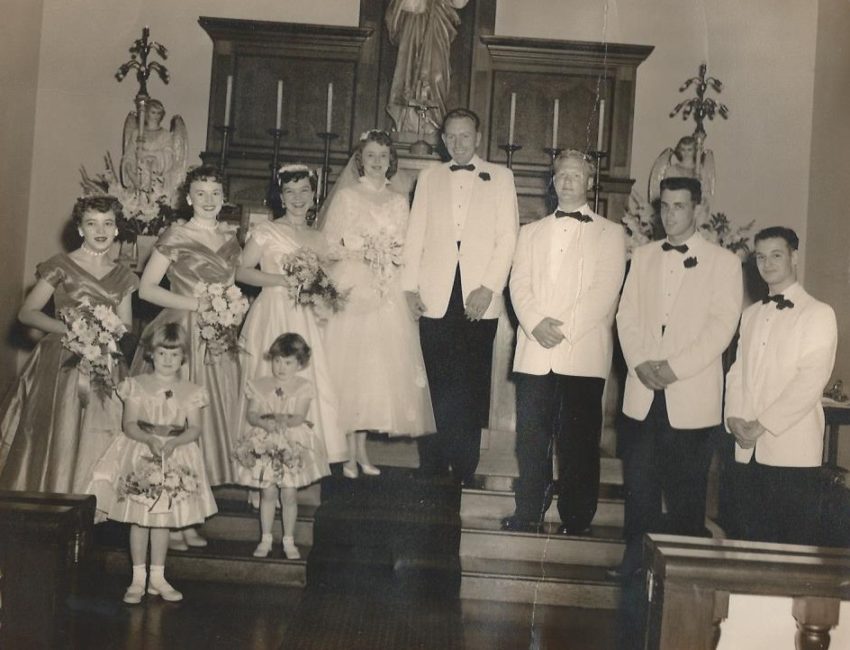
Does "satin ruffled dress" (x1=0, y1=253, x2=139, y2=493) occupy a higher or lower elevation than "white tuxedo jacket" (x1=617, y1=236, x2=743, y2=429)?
lower

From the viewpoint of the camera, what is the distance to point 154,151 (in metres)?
6.05

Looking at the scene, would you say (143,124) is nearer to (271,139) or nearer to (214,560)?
(271,139)

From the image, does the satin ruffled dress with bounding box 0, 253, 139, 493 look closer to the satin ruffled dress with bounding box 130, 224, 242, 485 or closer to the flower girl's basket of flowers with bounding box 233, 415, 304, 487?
the satin ruffled dress with bounding box 130, 224, 242, 485

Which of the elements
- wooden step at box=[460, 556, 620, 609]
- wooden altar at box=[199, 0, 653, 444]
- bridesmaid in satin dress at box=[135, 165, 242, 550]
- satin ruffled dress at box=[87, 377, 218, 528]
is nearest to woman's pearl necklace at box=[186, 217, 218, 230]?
bridesmaid in satin dress at box=[135, 165, 242, 550]

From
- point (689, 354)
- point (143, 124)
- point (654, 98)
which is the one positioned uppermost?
point (654, 98)

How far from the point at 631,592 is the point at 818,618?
5.35 ft

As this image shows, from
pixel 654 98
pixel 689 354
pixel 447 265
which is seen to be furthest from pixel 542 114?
pixel 689 354

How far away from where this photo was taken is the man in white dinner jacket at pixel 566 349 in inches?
163

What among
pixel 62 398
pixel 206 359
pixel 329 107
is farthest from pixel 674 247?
pixel 62 398

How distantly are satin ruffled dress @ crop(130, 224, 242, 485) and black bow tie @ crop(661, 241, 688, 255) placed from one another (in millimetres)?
2009

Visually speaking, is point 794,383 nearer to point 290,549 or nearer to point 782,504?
point 782,504

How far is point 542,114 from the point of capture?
6.37 meters

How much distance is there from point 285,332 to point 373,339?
44 cm

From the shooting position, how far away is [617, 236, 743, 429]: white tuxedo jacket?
3996 millimetres
